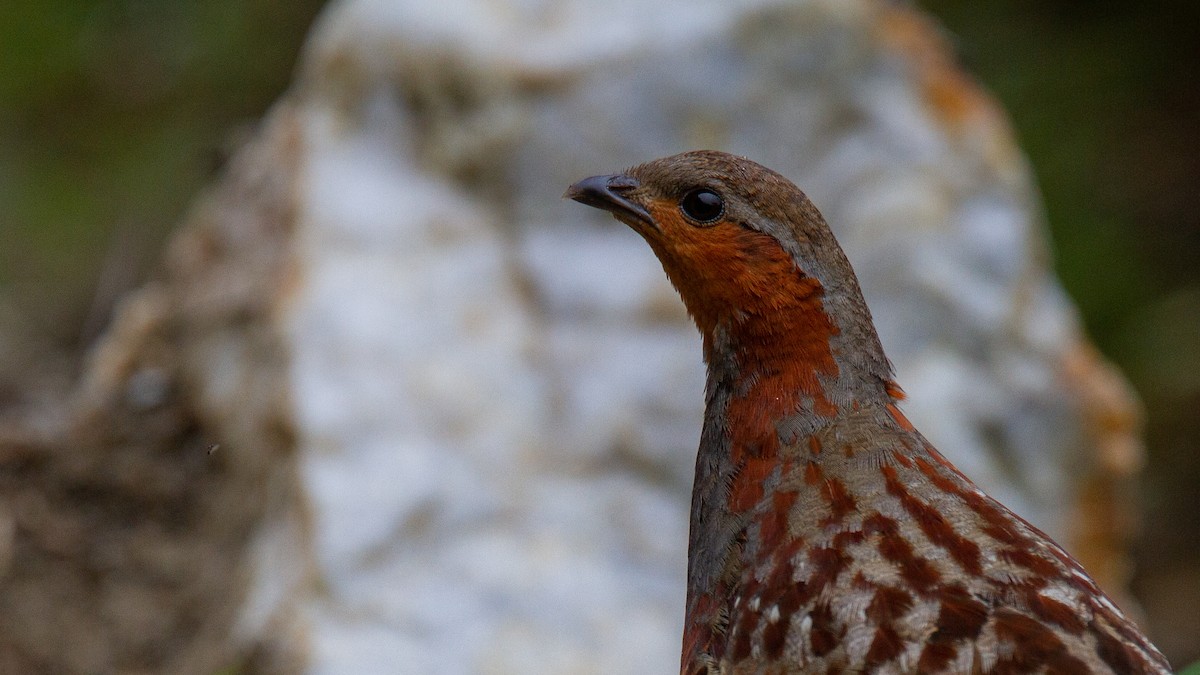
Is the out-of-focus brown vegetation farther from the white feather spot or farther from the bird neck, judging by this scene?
the white feather spot

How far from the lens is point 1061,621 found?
8.77 feet

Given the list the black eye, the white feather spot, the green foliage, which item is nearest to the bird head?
the black eye

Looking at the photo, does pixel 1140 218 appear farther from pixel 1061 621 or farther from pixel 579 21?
pixel 1061 621

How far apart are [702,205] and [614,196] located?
0.80 feet

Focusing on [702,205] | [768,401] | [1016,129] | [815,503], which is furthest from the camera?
[1016,129]

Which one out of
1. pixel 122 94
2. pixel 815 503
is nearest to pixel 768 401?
pixel 815 503

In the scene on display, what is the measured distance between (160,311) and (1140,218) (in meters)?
6.00

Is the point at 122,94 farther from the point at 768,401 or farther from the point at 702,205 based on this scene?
the point at 768,401

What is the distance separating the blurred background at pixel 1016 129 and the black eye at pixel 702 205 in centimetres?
481

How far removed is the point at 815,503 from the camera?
3.04 m

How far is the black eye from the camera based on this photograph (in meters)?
3.34

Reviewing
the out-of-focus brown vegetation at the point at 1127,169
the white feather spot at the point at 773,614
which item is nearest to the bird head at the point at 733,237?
the white feather spot at the point at 773,614

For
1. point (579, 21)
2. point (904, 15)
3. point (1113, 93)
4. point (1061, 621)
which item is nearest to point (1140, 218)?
point (1113, 93)

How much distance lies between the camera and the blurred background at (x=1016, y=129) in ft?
25.6
